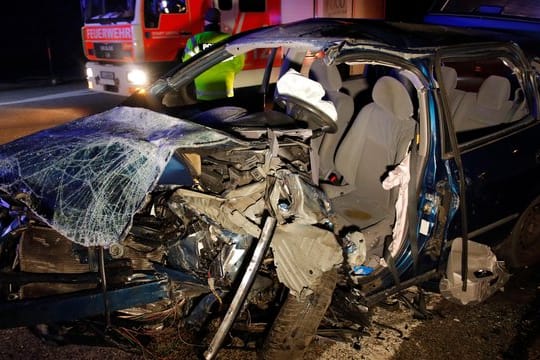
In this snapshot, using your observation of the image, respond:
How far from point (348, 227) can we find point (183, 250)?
3.42 ft

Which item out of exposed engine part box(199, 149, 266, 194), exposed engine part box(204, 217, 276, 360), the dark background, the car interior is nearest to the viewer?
exposed engine part box(204, 217, 276, 360)

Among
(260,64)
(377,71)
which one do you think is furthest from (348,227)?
(260,64)

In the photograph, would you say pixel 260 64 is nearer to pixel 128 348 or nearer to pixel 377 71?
pixel 377 71

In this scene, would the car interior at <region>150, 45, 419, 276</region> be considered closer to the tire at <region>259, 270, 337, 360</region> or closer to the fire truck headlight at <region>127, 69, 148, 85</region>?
the tire at <region>259, 270, 337, 360</region>

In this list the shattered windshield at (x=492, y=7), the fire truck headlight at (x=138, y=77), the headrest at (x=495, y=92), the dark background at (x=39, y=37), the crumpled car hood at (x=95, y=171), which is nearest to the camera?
the crumpled car hood at (x=95, y=171)

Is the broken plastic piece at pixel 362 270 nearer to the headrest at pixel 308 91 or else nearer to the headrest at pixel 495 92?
the headrest at pixel 308 91

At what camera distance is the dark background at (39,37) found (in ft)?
58.3

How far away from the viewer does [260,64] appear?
8031mm

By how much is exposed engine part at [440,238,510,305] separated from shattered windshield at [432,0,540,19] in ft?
8.48

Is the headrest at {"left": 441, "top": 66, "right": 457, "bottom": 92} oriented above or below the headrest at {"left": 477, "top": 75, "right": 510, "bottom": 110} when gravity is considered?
above

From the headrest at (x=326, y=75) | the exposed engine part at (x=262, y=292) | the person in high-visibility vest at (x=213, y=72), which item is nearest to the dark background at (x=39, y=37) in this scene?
the person in high-visibility vest at (x=213, y=72)

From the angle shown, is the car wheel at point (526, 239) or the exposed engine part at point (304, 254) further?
the car wheel at point (526, 239)

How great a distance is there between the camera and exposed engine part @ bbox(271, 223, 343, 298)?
2.39 m

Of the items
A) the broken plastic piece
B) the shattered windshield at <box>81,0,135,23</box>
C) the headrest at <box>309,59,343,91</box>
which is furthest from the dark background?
the broken plastic piece
